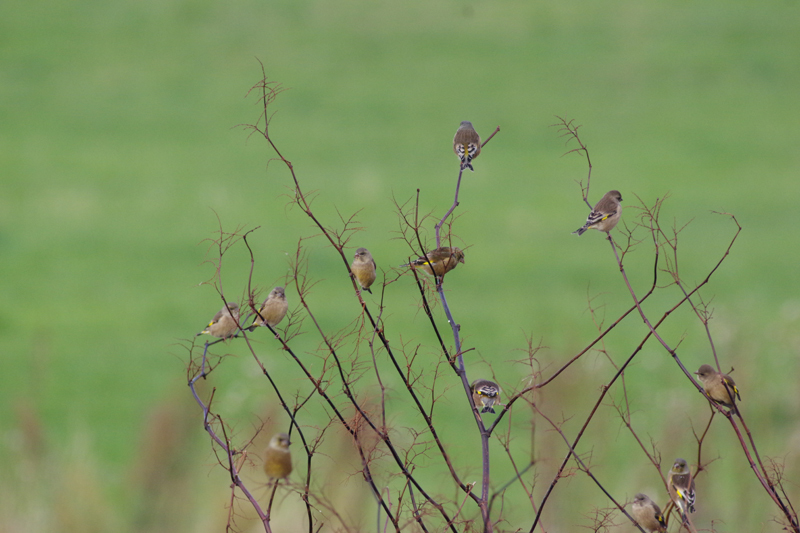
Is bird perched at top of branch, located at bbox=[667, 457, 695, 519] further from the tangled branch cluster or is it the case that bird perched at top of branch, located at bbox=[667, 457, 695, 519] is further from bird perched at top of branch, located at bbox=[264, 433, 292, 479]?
bird perched at top of branch, located at bbox=[264, 433, 292, 479]

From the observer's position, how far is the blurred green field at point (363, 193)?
21.6 feet

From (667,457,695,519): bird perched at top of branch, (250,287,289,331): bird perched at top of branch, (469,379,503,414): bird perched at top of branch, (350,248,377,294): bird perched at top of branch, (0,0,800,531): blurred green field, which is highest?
(0,0,800,531): blurred green field

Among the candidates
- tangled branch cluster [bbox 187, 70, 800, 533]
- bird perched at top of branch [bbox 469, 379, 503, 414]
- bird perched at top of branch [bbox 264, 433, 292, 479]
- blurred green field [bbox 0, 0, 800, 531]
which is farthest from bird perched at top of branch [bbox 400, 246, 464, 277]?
blurred green field [bbox 0, 0, 800, 531]

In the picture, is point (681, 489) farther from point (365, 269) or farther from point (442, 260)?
point (365, 269)

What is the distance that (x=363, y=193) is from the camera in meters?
13.8

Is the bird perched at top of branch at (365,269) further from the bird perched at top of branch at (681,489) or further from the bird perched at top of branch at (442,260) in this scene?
the bird perched at top of branch at (681,489)

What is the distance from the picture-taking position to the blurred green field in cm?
659

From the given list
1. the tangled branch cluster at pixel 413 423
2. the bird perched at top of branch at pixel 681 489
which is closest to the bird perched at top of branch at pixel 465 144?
the tangled branch cluster at pixel 413 423

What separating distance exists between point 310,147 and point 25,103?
18.6 feet

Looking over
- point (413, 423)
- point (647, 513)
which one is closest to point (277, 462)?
point (647, 513)

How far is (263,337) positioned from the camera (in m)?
11.0

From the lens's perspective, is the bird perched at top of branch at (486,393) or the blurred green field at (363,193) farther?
the blurred green field at (363,193)

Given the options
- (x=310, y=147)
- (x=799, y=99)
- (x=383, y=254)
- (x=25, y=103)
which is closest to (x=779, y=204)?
(x=799, y=99)

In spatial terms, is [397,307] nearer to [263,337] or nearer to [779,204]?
[263,337]
